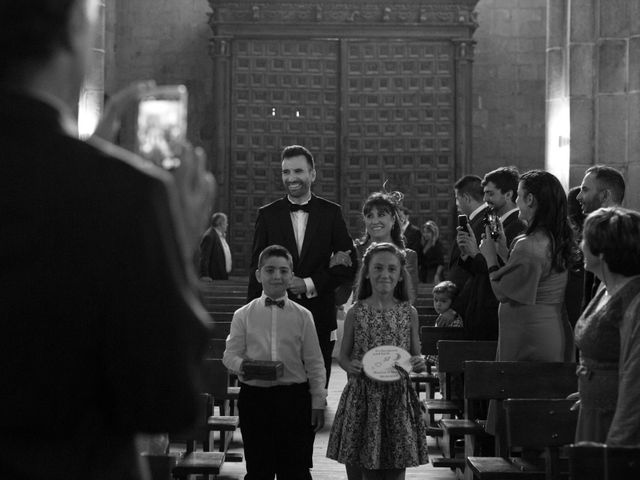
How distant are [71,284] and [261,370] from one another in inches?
175

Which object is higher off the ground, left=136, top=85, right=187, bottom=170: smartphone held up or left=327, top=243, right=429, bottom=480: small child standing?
left=136, top=85, right=187, bottom=170: smartphone held up

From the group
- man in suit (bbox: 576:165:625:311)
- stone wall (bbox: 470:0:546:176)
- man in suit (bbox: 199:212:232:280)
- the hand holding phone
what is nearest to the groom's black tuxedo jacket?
the hand holding phone

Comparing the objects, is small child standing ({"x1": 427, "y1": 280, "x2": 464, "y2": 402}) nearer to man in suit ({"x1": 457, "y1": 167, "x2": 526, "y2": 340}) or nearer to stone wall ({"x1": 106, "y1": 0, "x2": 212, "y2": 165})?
man in suit ({"x1": 457, "y1": 167, "x2": 526, "y2": 340})

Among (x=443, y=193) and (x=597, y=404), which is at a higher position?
(x=443, y=193)

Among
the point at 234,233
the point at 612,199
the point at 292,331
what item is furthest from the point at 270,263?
the point at 234,233

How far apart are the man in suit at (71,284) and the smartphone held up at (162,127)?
108mm

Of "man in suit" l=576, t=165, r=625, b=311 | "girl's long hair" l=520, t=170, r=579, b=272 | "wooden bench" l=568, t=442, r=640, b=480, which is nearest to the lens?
"wooden bench" l=568, t=442, r=640, b=480

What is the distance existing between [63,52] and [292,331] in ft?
15.4

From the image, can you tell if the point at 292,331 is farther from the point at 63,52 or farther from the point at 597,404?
the point at 63,52

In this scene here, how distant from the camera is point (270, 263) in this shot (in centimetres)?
632

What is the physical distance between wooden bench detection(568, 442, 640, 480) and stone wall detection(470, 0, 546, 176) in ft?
59.3

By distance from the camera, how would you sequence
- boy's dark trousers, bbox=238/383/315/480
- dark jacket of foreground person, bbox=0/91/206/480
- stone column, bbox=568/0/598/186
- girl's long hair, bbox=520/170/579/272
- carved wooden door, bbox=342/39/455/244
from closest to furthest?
dark jacket of foreground person, bbox=0/91/206/480 < boy's dark trousers, bbox=238/383/315/480 < girl's long hair, bbox=520/170/579/272 < stone column, bbox=568/0/598/186 < carved wooden door, bbox=342/39/455/244

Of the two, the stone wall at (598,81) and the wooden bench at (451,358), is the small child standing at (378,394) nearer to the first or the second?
the wooden bench at (451,358)

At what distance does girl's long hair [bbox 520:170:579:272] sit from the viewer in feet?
21.0
